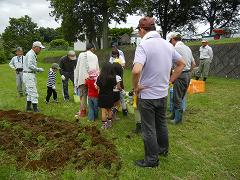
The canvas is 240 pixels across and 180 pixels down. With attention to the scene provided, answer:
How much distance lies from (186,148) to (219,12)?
4411 centimetres

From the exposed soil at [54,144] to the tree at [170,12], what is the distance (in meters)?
34.0

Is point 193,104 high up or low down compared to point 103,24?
down

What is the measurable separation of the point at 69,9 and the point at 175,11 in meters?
12.7

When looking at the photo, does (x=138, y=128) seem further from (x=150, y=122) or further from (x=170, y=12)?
(x=170, y=12)

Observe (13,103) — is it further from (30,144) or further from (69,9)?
(69,9)

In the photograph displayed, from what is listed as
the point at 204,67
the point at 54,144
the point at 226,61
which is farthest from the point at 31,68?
the point at 226,61

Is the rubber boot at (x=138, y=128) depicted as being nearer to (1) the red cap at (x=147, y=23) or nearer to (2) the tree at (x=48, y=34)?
(1) the red cap at (x=147, y=23)

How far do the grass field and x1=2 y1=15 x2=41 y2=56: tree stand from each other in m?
65.6

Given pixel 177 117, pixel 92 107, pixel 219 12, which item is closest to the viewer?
pixel 177 117

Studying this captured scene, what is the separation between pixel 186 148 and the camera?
691 centimetres

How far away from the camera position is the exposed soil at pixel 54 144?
19.6ft

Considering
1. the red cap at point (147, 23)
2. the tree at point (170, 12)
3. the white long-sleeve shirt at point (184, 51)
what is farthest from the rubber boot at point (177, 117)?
the tree at point (170, 12)

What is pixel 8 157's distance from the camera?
20.8ft

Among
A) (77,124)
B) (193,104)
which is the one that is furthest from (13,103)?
(193,104)
